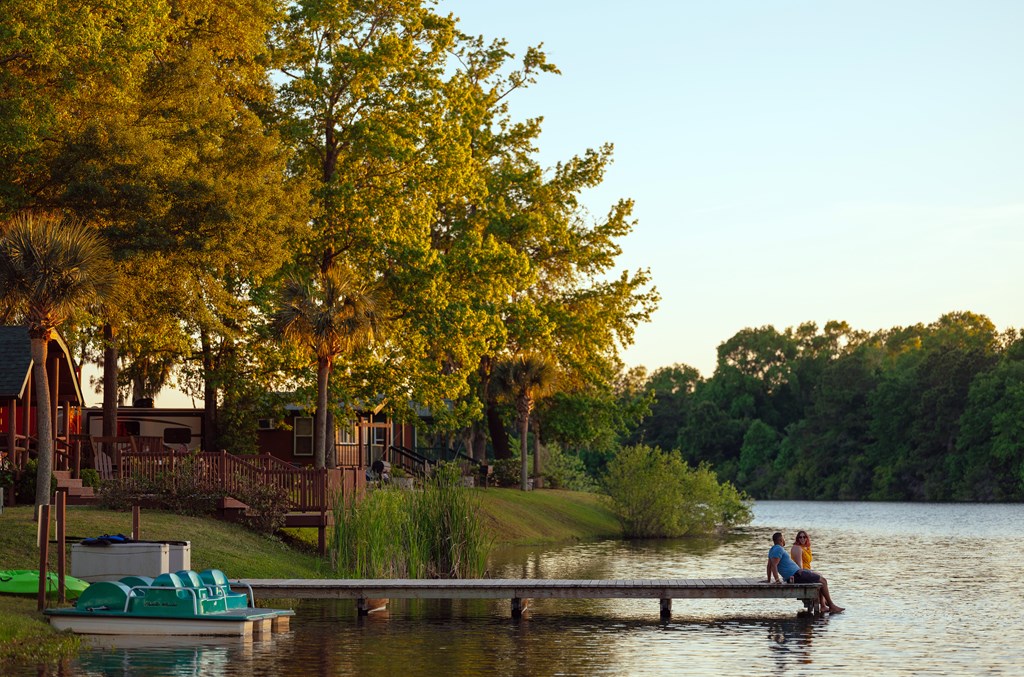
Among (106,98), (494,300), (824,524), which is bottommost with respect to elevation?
(824,524)

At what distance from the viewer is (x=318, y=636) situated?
25.8 metres

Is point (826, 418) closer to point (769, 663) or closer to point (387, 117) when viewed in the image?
point (387, 117)

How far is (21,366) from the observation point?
4159 centimetres

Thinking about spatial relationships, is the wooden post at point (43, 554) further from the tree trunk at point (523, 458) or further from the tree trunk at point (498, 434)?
the tree trunk at point (498, 434)

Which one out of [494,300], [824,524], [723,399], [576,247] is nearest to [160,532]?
[494,300]

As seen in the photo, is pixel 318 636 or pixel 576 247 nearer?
pixel 318 636

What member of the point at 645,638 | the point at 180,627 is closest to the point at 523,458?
the point at 645,638

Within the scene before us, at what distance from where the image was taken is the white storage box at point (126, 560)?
26516 mm

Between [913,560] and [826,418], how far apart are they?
112 meters

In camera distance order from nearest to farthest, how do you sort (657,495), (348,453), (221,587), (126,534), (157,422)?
(221,587), (126,534), (157,422), (657,495), (348,453)

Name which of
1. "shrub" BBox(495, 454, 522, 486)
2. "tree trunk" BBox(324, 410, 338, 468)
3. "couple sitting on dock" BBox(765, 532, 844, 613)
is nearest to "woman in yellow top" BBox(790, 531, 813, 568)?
"couple sitting on dock" BBox(765, 532, 844, 613)

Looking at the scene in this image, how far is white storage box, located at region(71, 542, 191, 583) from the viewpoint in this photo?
26516 mm

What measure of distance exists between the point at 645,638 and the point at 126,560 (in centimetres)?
969

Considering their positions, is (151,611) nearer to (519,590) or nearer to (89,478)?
(519,590)
